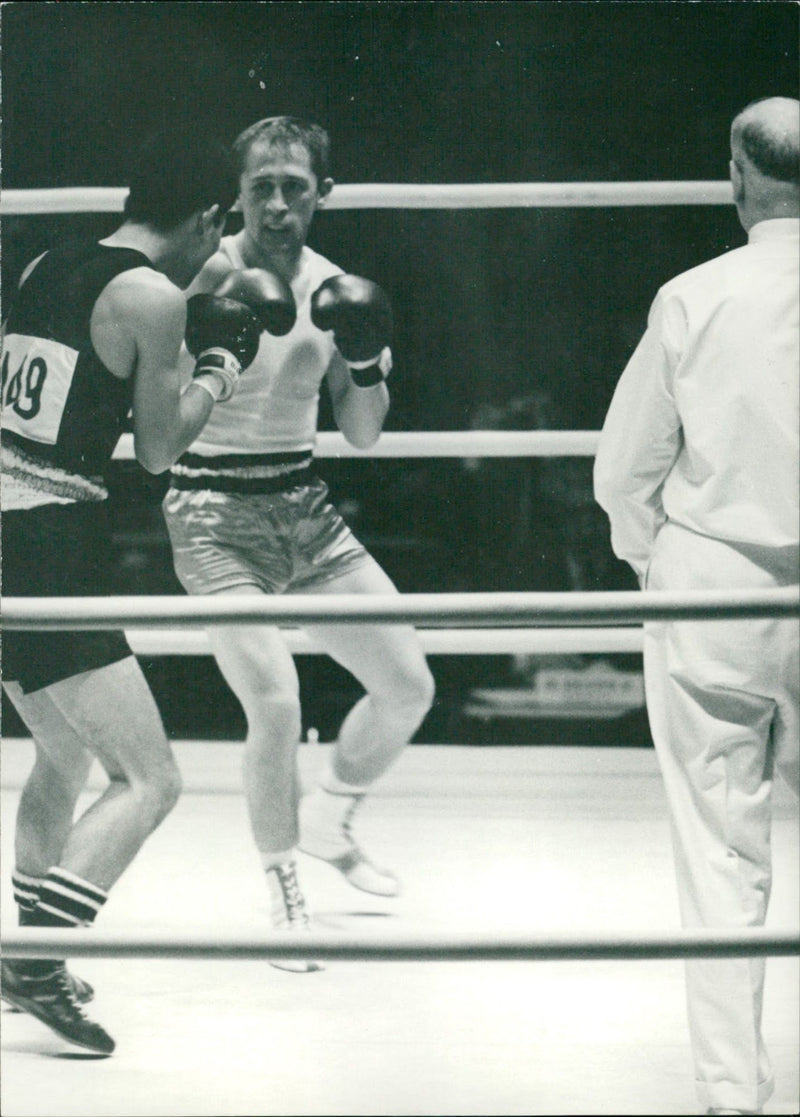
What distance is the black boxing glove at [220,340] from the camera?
166 centimetres

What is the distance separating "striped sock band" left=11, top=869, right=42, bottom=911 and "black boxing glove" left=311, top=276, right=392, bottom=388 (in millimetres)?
902

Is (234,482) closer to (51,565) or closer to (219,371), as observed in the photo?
(219,371)

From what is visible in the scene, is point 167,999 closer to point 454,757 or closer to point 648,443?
point 648,443

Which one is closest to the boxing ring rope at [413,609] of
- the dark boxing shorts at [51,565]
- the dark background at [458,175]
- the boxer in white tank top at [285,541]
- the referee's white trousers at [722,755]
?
the referee's white trousers at [722,755]

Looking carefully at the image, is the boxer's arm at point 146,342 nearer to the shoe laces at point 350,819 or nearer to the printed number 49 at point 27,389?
the printed number 49 at point 27,389

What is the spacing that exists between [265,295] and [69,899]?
37.0 inches

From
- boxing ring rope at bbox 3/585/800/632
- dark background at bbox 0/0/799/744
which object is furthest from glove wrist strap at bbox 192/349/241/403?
boxing ring rope at bbox 3/585/800/632

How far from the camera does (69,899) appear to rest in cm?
143

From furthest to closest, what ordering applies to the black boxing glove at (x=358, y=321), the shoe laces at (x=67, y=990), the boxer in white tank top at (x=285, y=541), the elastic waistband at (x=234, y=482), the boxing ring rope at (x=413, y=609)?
the black boxing glove at (x=358, y=321) → the elastic waistband at (x=234, y=482) → the boxer in white tank top at (x=285, y=541) → the shoe laces at (x=67, y=990) → the boxing ring rope at (x=413, y=609)

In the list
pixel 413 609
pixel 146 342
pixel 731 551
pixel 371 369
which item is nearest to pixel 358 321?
pixel 371 369

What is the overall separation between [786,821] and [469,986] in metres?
0.81

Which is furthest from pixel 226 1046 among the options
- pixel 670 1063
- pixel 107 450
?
pixel 107 450

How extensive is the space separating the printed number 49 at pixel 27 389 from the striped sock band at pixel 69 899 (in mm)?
462

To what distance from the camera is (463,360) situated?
144 inches
